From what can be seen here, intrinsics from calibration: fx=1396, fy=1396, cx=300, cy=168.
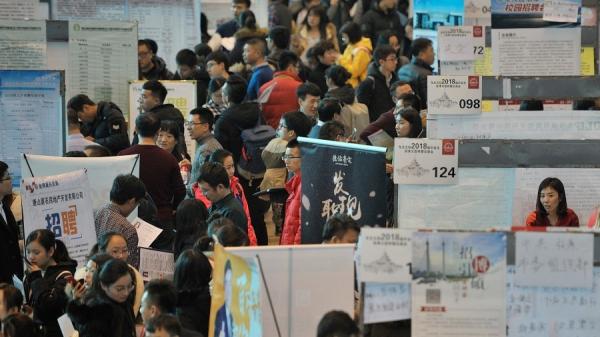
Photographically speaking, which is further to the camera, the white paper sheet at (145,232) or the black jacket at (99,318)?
the white paper sheet at (145,232)

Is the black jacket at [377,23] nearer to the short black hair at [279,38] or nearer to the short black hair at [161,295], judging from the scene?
the short black hair at [279,38]

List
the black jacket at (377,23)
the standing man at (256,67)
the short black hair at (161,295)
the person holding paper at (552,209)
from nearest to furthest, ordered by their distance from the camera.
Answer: the short black hair at (161,295) → the person holding paper at (552,209) → the standing man at (256,67) → the black jacket at (377,23)

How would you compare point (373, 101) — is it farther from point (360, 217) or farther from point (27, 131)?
point (360, 217)

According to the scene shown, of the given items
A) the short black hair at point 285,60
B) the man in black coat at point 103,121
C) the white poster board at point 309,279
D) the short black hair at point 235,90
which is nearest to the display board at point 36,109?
the man in black coat at point 103,121

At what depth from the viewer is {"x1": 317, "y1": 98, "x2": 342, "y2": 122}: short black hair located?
12.9 metres

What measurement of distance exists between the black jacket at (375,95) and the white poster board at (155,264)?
6148 mm

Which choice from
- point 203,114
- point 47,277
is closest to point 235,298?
point 47,277

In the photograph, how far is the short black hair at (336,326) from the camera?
658cm

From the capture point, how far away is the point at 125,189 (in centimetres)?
1004

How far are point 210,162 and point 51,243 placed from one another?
5.57 ft

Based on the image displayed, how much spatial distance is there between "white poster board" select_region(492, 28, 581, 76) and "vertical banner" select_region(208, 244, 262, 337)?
19.1 ft

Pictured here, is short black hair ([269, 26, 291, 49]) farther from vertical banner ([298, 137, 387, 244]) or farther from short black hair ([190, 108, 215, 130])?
vertical banner ([298, 137, 387, 244])

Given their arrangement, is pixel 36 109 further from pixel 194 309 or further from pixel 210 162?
pixel 194 309

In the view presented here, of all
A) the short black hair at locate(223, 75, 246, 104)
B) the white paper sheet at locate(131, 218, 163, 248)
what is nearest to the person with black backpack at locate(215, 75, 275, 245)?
the short black hair at locate(223, 75, 246, 104)
